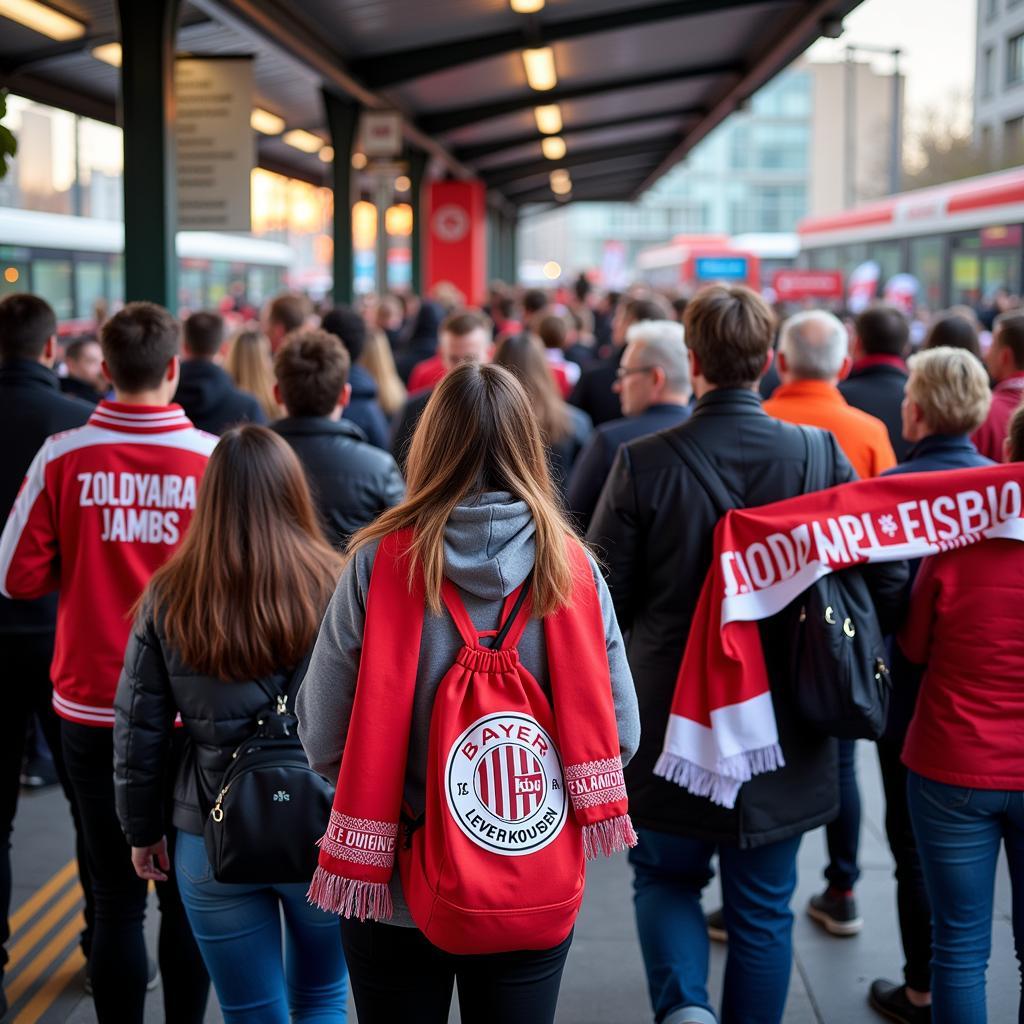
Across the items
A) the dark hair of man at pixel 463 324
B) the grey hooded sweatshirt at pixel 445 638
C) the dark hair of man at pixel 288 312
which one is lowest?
the grey hooded sweatshirt at pixel 445 638

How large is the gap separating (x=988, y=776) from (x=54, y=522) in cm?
249

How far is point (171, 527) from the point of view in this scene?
140 inches

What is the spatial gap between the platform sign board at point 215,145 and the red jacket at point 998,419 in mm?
5250

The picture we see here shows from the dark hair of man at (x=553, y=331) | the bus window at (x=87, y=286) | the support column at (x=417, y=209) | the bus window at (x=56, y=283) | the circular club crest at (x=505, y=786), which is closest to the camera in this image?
the circular club crest at (x=505, y=786)

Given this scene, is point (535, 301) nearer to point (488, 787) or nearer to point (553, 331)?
point (553, 331)

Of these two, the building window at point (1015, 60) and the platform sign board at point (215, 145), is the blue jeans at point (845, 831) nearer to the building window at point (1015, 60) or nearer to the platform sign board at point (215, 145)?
the platform sign board at point (215, 145)

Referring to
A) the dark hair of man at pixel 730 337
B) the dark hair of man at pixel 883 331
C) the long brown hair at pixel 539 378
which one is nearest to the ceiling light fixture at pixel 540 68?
the long brown hair at pixel 539 378

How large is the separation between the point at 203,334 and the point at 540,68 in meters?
8.67

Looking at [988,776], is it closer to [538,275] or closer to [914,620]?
[914,620]

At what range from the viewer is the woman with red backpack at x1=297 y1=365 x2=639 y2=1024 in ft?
7.23

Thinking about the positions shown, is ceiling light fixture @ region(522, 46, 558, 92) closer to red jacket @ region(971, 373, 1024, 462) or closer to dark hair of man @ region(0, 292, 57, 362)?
red jacket @ region(971, 373, 1024, 462)

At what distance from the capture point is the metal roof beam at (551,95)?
1466 cm

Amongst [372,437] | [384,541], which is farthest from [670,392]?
[384,541]

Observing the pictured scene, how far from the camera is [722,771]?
329 centimetres
